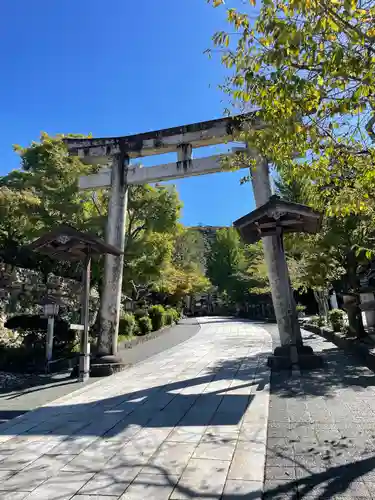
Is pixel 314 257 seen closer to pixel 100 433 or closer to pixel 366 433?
pixel 366 433

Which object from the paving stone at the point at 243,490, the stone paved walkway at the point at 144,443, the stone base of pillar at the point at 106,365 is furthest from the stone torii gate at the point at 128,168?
the paving stone at the point at 243,490

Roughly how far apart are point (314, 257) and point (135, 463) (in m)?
8.93

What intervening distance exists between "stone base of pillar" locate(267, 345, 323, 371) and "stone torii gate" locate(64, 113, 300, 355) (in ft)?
11.1

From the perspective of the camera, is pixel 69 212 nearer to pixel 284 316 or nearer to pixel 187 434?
pixel 284 316

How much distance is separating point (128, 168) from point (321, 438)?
7854 mm

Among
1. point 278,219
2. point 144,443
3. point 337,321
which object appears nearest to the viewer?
point 144,443

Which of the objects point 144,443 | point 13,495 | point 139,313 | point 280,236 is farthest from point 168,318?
point 13,495

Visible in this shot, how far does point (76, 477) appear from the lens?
3.03 m

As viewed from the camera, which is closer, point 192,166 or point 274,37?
point 274,37

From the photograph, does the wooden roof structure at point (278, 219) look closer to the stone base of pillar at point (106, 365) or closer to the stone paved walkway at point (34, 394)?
the stone base of pillar at point (106, 365)

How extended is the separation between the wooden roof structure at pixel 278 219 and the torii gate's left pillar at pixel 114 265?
3113 mm

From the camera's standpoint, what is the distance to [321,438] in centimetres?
367

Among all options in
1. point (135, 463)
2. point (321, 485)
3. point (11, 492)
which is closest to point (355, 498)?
point (321, 485)

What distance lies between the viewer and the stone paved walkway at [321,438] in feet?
8.89
